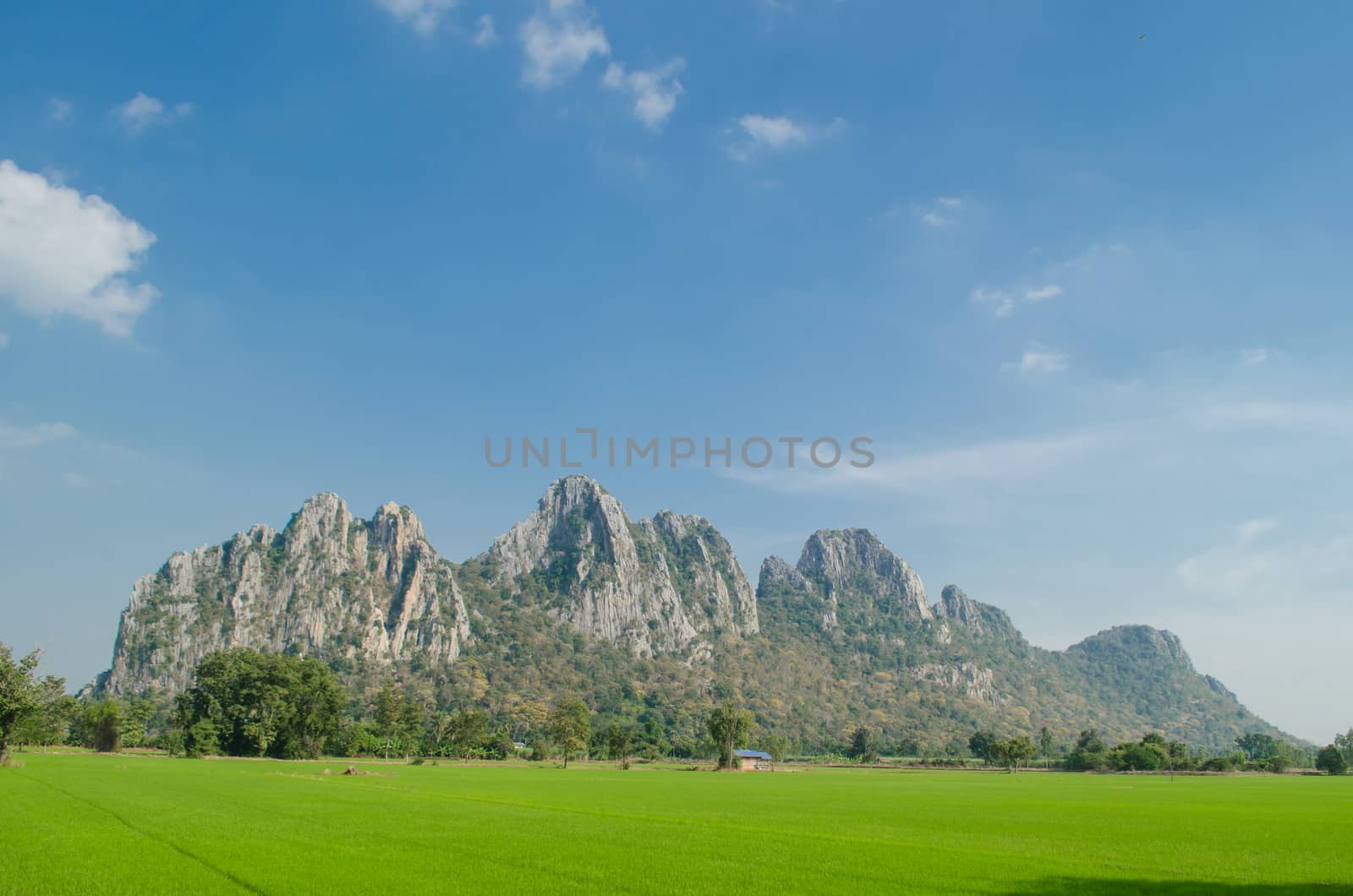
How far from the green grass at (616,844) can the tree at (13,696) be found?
707 inches

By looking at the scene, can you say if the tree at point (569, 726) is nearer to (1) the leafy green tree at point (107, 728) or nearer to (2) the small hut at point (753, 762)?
(2) the small hut at point (753, 762)

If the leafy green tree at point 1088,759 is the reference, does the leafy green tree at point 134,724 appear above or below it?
above

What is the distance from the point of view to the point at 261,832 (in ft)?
73.5

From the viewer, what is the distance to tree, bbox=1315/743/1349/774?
113 m

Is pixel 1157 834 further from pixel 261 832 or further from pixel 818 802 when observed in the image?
pixel 261 832

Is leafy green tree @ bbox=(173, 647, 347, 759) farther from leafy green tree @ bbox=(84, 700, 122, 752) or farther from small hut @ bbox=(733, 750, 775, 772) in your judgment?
small hut @ bbox=(733, 750, 775, 772)

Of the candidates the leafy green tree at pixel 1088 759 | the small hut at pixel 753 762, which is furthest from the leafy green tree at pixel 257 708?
the leafy green tree at pixel 1088 759

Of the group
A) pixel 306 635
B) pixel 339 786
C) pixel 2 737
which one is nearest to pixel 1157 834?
pixel 339 786

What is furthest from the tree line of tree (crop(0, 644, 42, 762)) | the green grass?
the green grass

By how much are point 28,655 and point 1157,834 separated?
6835cm

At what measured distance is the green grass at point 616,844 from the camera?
16.1m

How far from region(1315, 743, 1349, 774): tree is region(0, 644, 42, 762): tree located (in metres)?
150

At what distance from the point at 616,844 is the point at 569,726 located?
8841 centimetres

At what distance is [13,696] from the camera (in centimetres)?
5403
